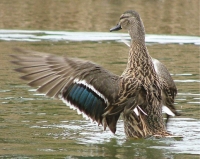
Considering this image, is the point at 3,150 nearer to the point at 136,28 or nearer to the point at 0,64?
the point at 136,28

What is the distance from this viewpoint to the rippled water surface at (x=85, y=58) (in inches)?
357

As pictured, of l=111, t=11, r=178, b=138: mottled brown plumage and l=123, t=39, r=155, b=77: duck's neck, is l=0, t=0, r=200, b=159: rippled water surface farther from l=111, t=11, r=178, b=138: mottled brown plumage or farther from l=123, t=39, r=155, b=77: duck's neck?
l=123, t=39, r=155, b=77: duck's neck

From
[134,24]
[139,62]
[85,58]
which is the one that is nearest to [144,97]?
[139,62]

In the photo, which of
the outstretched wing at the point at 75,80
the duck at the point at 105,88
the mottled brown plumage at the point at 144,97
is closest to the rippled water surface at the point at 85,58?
the mottled brown plumage at the point at 144,97

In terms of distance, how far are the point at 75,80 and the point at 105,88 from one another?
38cm

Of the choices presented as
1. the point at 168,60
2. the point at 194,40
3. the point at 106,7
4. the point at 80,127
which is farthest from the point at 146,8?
the point at 80,127

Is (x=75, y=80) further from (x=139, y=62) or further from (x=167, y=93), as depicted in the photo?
(x=167, y=93)

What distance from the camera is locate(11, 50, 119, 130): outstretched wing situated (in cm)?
911

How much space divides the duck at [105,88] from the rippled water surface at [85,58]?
0.94 ft

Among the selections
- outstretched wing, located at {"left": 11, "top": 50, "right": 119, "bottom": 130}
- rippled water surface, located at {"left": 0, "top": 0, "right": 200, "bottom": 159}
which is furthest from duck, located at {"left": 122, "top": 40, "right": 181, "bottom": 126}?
outstretched wing, located at {"left": 11, "top": 50, "right": 119, "bottom": 130}

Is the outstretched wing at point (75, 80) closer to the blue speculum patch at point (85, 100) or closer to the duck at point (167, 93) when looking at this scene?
the blue speculum patch at point (85, 100)

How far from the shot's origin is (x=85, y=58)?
48.9 feet

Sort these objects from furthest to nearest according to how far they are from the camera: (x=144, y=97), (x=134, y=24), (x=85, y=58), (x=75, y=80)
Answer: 1. (x=85, y=58)
2. (x=134, y=24)
3. (x=144, y=97)
4. (x=75, y=80)

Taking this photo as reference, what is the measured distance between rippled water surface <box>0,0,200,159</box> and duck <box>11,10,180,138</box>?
0.29 meters
